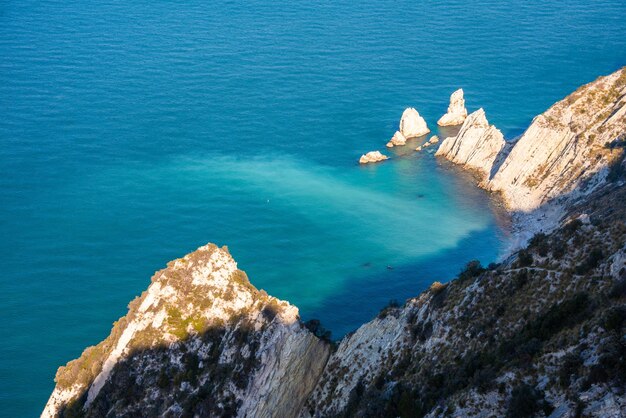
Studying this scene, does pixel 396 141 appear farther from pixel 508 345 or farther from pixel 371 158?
pixel 508 345

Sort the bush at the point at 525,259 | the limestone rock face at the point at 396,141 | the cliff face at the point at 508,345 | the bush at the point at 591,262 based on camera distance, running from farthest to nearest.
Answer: the limestone rock face at the point at 396,141, the bush at the point at 525,259, the bush at the point at 591,262, the cliff face at the point at 508,345

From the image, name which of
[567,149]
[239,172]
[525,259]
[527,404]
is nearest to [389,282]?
[567,149]

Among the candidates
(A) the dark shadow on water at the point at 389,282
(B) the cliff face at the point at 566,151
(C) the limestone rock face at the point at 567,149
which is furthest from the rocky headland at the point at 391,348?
(C) the limestone rock face at the point at 567,149

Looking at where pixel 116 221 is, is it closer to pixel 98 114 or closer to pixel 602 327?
pixel 98 114

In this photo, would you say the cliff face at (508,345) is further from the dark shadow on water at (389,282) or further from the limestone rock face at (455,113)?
the limestone rock face at (455,113)

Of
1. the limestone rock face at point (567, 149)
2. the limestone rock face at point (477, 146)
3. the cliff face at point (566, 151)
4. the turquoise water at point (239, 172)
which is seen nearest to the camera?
the turquoise water at point (239, 172)

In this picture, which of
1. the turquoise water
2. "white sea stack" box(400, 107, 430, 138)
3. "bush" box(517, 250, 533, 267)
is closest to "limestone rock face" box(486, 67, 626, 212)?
the turquoise water
